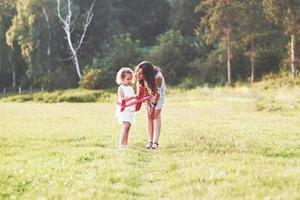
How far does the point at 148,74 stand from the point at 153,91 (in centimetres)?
61

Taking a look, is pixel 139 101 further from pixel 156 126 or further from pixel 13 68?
pixel 13 68

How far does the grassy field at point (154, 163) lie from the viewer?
30.8 ft

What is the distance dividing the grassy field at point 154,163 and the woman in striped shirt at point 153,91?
0.51m

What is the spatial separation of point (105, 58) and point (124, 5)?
1061 cm

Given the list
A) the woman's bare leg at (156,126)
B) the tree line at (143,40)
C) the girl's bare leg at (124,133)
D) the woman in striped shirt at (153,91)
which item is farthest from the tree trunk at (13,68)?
the woman's bare leg at (156,126)

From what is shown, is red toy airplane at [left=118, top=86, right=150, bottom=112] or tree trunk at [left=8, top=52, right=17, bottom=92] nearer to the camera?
red toy airplane at [left=118, top=86, right=150, bottom=112]

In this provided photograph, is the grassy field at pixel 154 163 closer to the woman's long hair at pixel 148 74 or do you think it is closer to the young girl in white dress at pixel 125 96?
the young girl in white dress at pixel 125 96

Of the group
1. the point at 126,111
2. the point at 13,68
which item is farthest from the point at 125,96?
the point at 13,68

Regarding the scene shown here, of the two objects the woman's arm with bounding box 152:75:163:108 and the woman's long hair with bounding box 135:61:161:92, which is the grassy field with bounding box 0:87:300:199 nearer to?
the woman's arm with bounding box 152:75:163:108

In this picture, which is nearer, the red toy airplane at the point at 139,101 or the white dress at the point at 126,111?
the red toy airplane at the point at 139,101

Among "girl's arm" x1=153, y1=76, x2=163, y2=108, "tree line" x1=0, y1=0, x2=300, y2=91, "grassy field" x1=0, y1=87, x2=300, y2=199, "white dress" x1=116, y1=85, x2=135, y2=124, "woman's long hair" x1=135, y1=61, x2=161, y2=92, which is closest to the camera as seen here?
"grassy field" x1=0, y1=87, x2=300, y2=199

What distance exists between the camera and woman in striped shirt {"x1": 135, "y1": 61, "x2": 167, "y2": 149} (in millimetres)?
15125

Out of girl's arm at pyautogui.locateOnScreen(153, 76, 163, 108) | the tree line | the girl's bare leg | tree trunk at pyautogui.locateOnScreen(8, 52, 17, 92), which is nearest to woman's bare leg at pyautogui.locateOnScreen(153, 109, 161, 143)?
girl's arm at pyautogui.locateOnScreen(153, 76, 163, 108)

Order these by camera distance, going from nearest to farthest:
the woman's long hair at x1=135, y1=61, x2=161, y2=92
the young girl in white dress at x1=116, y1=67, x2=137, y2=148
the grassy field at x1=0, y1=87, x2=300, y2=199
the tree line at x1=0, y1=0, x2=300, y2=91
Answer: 1. the grassy field at x1=0, y1=87, x2=300, y2=199
2. the woman's long hair at x1=135, y1=61, x2=161, y2=92
3. the young girl in white dress at x1=116, y1=67, x2=137, y2=148
4. the tree line at x1=0, y1=0, x2=300, y2=91
